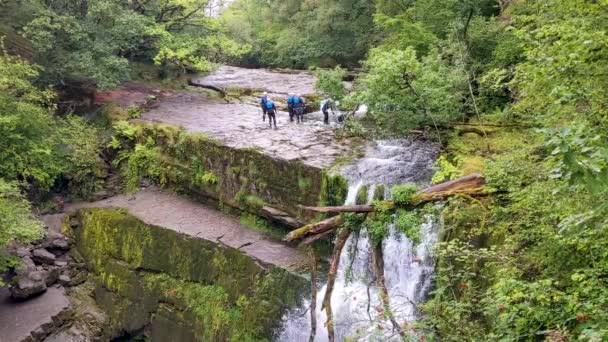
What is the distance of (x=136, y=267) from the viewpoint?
14.2m

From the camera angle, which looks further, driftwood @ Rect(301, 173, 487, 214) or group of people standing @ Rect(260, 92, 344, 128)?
group of people standing @ Rect(260, 92, 344, 128)

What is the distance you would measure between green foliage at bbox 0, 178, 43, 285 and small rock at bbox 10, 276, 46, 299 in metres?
0.63

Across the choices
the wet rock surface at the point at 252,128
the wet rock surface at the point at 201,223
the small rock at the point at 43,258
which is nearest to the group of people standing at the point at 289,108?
the wet rock surface at the point at 252,128

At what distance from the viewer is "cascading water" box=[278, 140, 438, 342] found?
10.0 metres

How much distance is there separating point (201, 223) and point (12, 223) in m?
4.67

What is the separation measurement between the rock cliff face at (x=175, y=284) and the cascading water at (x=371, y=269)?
0.81 metres

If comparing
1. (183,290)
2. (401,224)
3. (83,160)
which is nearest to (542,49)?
(401,224)

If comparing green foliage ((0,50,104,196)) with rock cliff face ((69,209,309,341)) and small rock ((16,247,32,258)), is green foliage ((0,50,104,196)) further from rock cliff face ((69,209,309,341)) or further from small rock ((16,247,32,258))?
small rock ((16,247,32,258))

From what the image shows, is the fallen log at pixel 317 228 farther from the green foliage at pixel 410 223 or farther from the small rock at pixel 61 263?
the small rock at pixel 61 263

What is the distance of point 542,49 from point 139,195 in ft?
43.1

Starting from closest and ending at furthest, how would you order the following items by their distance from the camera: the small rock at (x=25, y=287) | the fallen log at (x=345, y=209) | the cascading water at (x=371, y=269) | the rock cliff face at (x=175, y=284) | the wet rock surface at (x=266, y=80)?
the fallen log at (x=345, y=209)
the cascading water at (x=371, y=269)
the rock cliff face at (x=175, y=284)
the small rock at (x=25, y=287)
the wet rock surface at (x=266, y=80)

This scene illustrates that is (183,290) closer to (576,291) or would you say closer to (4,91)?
(4,91)

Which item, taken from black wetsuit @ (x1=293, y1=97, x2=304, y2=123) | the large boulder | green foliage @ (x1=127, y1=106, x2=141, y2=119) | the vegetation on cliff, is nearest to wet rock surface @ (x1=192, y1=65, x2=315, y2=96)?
the vegetation on cliff

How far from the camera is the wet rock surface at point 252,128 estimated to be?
46.0 ft
